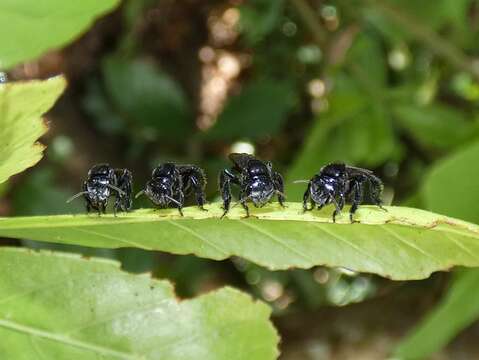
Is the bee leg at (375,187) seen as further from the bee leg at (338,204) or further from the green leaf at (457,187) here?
the green leaf at (457,187)

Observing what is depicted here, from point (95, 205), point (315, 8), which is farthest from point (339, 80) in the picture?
point (95, 205)

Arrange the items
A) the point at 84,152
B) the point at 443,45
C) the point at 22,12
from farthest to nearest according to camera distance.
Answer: the point at 84,152, the point at 443,45, the point at 22,12

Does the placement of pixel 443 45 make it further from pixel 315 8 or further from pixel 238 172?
pixel 238 172

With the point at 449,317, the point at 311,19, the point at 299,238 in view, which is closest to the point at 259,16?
the point at 311,19

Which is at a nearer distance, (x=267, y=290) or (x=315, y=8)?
(x=315, y=8)

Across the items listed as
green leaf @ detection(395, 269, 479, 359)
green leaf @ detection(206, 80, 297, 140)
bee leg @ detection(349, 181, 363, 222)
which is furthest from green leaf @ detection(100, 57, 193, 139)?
bee leg @ detection(349, 181, 363, 222)
